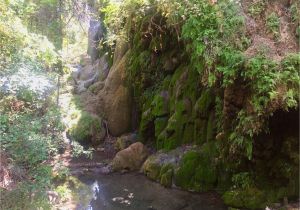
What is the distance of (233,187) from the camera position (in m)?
8.41

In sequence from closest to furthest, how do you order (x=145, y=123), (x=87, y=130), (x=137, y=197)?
(x=137, y=197)
(x=145, y=123)
(x=87, y=130)

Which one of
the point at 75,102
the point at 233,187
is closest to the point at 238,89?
the point at 233,187

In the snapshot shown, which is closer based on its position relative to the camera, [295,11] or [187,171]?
[295,11]

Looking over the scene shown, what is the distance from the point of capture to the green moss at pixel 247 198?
304 inches

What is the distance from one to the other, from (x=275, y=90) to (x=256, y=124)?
790 mm

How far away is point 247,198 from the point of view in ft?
25.8

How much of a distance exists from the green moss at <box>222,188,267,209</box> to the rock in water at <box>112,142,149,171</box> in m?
3.68

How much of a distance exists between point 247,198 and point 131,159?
4.38 metres

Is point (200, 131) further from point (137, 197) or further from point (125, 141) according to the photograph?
point (125, 141)

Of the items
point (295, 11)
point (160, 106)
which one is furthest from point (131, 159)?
point (295, 11)

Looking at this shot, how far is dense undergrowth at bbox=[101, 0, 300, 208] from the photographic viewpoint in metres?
7.10

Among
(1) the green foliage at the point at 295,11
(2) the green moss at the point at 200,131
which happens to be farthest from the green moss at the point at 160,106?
(1) the green foliage at the point at 295,11

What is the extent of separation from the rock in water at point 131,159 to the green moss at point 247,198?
3676mm

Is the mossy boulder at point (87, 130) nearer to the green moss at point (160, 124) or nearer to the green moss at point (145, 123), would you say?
the green moss at point (145, 123)
